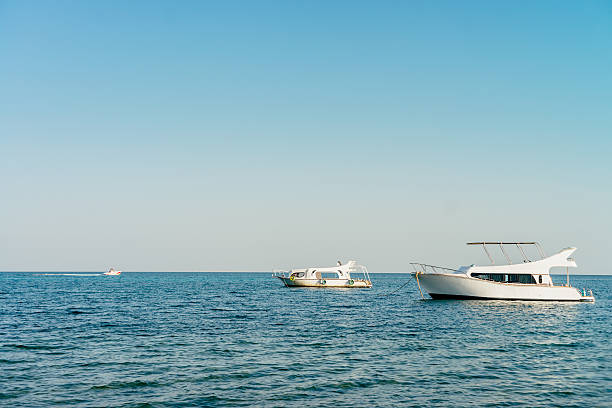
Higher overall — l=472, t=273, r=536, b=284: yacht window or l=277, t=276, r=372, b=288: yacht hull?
l=472, t=273, r=536, b=284: yacht window

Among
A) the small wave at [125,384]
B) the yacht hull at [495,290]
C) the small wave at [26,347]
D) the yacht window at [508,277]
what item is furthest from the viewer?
the yacht window at [508,277]

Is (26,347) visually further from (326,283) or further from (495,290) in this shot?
→ (326,283)

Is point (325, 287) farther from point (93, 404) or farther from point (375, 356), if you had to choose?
point (93, 404)

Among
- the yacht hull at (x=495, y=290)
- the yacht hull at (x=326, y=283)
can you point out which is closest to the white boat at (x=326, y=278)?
the yacht hull at (x=326, y=283)

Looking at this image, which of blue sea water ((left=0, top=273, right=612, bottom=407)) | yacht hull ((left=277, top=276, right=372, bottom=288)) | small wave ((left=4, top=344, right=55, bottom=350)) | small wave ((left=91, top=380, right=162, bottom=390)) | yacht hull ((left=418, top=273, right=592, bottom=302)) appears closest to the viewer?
blue sea water ((left=0, top=273, right=612, bottom=407))

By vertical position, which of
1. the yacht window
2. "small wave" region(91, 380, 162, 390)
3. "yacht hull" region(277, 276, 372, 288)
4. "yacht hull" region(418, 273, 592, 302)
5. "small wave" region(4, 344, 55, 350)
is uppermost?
the yacht window

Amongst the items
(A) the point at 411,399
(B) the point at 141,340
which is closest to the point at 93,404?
(A) the point at 411,399

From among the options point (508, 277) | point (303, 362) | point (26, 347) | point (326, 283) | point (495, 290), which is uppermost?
point (508, 277)

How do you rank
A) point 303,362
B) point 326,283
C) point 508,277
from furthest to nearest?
point 326,283
point 508,277
point 303,362

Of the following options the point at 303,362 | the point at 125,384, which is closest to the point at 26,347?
the point at 125,384

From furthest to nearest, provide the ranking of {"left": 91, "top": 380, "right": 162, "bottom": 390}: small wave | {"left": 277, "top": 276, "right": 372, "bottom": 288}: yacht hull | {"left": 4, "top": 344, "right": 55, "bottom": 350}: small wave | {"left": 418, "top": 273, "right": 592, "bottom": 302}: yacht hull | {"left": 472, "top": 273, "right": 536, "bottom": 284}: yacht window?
{"left": 277, "top": 276, "right": 372, "bottom": 288}: yacht hull
{"left": 472, "top": 273, "right": 536, "bottom": 284}: yacht window
{"left": 418, "top": 273, "right": 592, "bottom": 302}: yacht hull
{"left": 4, "top": 344, "right": 55, "bottom": 350}: small wave
{"left": 91, "top": 380, "right": 162, "bottom": 390}: small wave

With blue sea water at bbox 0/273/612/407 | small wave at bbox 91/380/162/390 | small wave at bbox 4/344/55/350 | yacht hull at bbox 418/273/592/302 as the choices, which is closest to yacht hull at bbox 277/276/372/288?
yacht hull at bbox 418/273/592/302

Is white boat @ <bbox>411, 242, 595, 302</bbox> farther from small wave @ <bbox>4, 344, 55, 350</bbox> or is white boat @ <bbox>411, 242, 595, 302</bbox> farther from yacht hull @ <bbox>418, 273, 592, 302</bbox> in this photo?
small wave @ <bbox>4, 344, 55, 350</bbox>

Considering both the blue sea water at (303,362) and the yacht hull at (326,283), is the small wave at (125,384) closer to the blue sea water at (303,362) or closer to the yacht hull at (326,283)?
the blue sea water at (303,362)
